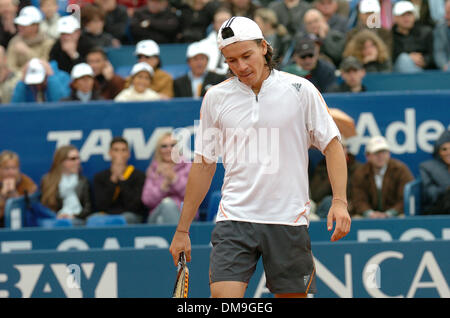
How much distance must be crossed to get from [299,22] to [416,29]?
61.4 inches

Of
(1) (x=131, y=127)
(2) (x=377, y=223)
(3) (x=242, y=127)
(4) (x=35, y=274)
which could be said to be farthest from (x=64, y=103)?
(3) (x=242, y=127)

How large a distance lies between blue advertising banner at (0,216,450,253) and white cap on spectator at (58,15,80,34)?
3.93 m

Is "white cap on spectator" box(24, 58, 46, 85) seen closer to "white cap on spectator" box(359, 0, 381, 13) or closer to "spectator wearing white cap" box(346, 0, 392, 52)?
"spectator wearing white cap" box(346, 0, 392, 52)

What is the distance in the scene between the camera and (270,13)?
39.6ft

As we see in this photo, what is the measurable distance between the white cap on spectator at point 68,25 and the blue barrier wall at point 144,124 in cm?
176

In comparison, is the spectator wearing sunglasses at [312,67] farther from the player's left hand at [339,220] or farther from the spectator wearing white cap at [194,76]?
the player's left hand at [339,220]

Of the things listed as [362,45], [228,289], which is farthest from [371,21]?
[228,289]

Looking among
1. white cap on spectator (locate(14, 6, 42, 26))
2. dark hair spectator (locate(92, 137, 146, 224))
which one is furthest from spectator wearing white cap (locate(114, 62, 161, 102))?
white cap on spectator (locate(14, 6, 42, 26))

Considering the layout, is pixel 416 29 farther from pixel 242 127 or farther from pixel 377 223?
pixel 242 127

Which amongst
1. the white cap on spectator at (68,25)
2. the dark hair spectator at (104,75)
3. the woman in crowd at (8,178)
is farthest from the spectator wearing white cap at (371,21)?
the woman in crowd at (8,178)

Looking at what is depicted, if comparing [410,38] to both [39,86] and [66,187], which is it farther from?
[66,187]

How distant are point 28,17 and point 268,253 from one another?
7.98 metres

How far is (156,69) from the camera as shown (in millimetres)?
11578

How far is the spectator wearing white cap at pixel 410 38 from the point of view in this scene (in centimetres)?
1197
